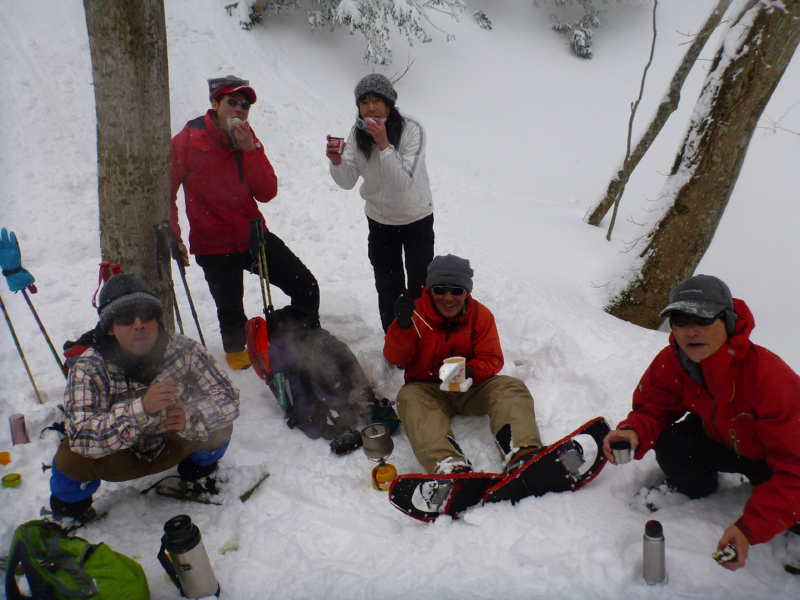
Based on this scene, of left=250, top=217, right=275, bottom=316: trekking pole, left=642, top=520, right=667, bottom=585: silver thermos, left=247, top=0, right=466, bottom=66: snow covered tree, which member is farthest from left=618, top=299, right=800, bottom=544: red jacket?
left=247, top=0, right=466, bottom=66: snow covered tree

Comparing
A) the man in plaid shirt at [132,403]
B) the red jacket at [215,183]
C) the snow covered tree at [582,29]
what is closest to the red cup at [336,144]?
the red jacket at [215,183]

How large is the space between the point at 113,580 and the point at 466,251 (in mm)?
5198

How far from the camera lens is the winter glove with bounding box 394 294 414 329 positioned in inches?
134

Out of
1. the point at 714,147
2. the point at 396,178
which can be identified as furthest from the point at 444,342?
the point at 714,147

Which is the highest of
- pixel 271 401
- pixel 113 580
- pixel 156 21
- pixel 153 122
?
pixel 156 21

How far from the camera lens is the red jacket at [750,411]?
2.08 meters

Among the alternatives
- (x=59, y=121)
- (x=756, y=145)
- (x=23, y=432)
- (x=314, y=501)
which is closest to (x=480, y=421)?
(x=314, y=501)

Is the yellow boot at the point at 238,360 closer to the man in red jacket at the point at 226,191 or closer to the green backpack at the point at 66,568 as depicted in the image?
the man in red jacket at the point at 226,191

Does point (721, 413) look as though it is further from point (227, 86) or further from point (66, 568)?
point (227, 86)

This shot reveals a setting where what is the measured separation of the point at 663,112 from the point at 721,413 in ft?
21.5

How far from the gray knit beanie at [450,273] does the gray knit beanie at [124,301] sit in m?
1.71

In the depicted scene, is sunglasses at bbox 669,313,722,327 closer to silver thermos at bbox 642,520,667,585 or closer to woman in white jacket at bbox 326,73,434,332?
silver thermos at bbox 642,520,667,585

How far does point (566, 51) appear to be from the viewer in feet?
70.0

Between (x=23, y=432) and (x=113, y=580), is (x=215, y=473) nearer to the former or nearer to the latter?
(x=113, y=580)
